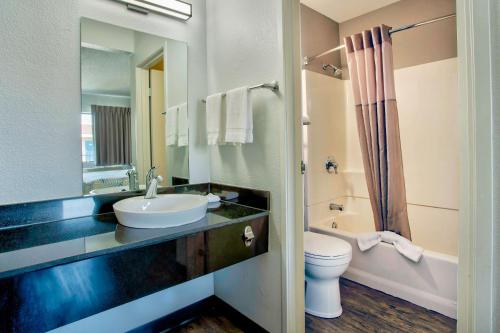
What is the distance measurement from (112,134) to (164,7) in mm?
842

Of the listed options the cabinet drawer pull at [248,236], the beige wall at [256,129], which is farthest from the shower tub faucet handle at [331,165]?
the cabinet drawer pull at [248,236]

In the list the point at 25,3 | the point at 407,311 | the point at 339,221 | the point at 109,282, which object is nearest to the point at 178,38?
the point at 25,3

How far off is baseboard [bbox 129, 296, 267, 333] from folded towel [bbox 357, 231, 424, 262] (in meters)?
1.06

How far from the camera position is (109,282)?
98cm

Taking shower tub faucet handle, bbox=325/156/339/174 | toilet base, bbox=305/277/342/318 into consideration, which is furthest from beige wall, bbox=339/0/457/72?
toilet base, bbox=305/277/342/318

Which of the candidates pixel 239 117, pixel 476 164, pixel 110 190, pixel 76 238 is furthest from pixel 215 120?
pixel 476 164

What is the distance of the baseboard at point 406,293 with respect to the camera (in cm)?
178

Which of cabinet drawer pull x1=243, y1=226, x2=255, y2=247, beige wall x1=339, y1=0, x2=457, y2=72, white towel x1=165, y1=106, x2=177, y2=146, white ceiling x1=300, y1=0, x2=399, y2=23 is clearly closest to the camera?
cabinet drawer pull x1=243, y1=226, x2=255, y2=247

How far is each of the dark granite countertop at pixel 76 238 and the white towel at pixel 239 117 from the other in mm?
431

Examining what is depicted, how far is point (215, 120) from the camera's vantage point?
170 cm

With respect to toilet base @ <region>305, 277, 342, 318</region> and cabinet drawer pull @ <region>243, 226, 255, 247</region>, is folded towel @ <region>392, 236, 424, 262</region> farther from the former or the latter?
cabinet drawer pull @ <region>243, 226, 255, 247</region>

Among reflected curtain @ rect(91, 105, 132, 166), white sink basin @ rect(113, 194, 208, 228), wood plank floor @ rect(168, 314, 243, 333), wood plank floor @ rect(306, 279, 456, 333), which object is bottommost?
wood plank floor @ rect(168, 314, 243, 333)

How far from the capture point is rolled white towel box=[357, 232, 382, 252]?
2.12 meters

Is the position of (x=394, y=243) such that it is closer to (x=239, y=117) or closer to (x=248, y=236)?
(x=248, y=236)
